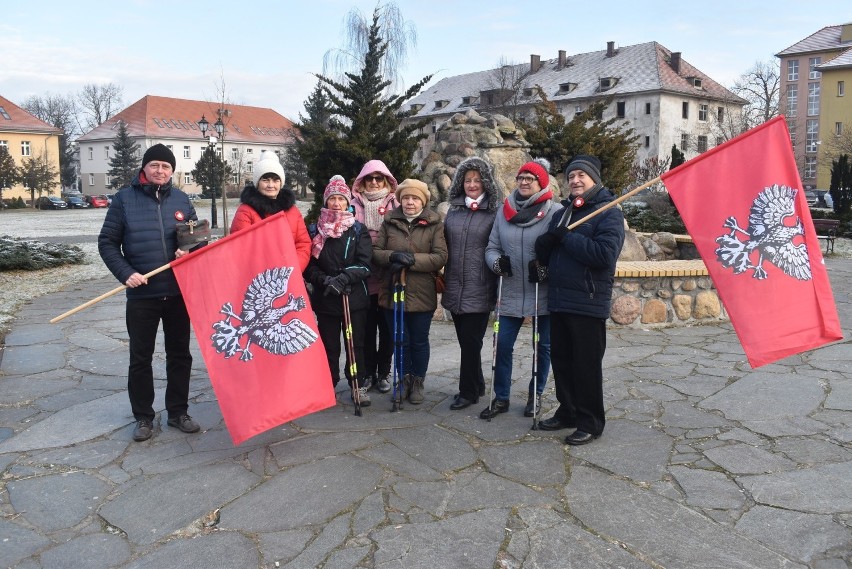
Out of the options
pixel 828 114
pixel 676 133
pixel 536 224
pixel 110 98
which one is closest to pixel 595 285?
pixel 536 224

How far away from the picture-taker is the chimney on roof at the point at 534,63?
66719 mm

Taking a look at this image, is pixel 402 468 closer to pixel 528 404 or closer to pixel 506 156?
pixel 528 404

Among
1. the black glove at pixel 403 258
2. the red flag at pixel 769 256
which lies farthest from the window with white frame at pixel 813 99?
the black glove at pixel 403 258

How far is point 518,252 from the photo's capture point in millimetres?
4863

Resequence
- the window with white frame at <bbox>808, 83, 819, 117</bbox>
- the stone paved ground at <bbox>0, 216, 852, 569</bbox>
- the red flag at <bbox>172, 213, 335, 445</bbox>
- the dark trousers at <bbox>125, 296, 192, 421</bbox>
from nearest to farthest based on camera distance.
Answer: the stone paved ground at <bbox>0, 216, 852, 569</bbox> → the red flag at <bbox>172, 213, 335, 445</bbox> → the dark trousers at <bbox>125, 296, 192, 421</bbox> → the window with white frame at <bbox>808, 83, 819, 117</bbox>

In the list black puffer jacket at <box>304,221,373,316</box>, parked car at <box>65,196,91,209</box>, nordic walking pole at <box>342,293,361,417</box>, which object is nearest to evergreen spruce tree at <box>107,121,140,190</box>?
parked car at <box>65,196,91,209</box>

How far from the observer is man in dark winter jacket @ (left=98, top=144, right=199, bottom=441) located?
4.48 metres

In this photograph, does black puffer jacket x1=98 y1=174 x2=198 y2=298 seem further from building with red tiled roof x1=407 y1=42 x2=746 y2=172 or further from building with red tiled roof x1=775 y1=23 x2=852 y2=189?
building with red tiled roof x1=775 y1=23 x2=852 y2=189

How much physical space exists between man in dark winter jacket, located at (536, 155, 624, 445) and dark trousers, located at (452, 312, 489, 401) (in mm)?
625

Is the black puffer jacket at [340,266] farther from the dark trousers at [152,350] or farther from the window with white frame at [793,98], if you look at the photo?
the window with white frame at [793,98]

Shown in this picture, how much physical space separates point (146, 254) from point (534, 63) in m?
66.5

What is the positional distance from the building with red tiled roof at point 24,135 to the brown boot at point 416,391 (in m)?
63.1

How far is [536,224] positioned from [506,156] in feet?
20.7

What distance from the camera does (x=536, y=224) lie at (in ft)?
15.9
